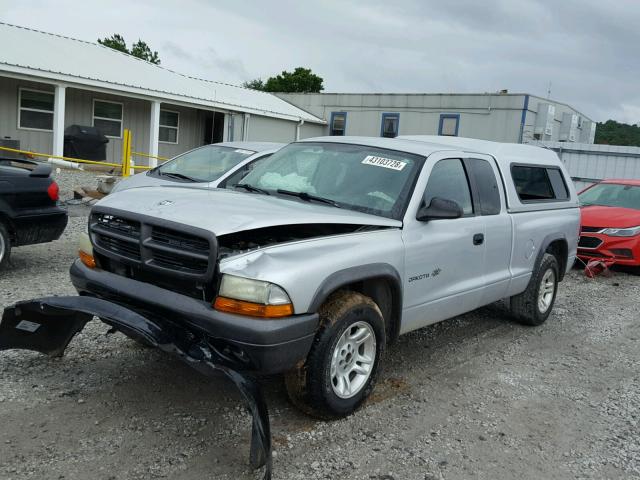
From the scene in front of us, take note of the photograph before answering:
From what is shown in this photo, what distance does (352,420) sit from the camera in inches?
153

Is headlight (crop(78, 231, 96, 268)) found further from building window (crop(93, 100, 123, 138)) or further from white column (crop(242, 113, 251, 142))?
white column (crop(242, 113, 251, 142))

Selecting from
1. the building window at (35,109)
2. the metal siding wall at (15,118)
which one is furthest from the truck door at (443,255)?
the building window at (35,109)

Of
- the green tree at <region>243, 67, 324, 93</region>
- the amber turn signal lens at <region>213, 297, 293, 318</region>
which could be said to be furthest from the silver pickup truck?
the green tree at <region>243, 67, 324, 93</region>

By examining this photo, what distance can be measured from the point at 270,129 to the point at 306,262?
72.6 ft

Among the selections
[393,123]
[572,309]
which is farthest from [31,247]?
[393,123]

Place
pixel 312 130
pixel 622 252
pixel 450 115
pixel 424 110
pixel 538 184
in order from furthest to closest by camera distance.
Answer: pixel 312 130 → pixel 424 110 → pixel 450 115 → pixel 622 252 → pixel 538 184

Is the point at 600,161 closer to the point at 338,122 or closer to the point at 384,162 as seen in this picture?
the point at 338,122

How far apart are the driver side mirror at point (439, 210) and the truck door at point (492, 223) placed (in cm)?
88

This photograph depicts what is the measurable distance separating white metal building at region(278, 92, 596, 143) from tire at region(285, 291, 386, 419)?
20890mm

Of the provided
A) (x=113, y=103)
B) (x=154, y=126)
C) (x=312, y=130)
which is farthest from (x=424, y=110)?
(x=113, y=103)

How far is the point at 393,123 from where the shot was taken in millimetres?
26297

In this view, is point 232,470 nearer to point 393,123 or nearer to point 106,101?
point 106,101

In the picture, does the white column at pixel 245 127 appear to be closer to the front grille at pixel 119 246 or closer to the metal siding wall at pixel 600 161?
the metal siding wall at pixel 600 161

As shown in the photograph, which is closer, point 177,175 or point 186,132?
point 177,175
